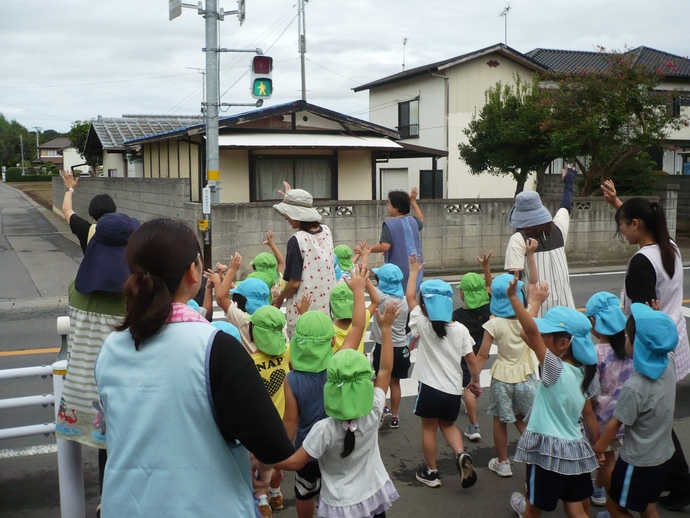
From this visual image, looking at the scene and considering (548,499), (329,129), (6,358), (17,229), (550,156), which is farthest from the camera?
(17,229)

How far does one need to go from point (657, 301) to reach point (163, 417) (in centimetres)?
359

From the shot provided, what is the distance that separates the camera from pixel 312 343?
3.61 metres

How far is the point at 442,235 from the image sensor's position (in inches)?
569

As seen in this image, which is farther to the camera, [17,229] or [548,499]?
[17,229]

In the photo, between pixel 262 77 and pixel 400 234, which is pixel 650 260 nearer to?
pixel 400 234

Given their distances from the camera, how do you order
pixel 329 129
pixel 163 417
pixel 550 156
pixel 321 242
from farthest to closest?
1. pixel 550 156
2. pixel 329 129
3. pixel 321 242
4. pixel 163 417

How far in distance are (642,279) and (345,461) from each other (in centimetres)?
255

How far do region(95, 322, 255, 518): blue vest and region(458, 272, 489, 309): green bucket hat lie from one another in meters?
3.57

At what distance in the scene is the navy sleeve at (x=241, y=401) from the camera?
6.24 feet

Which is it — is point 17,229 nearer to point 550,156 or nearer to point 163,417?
point 550,156

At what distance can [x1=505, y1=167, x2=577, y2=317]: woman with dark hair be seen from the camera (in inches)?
201

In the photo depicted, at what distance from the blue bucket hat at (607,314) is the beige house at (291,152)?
1310cm

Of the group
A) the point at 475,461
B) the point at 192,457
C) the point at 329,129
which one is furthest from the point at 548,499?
the point at 329,129

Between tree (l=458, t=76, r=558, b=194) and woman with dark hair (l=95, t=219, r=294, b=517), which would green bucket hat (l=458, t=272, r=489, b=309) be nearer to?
woman with dark hair (l=95, t=219, r=294, b=517)
